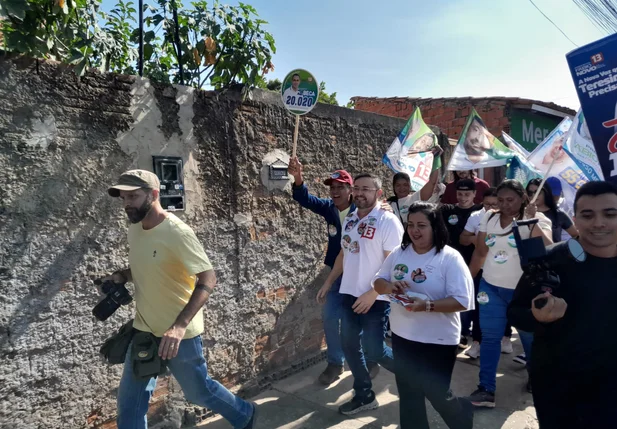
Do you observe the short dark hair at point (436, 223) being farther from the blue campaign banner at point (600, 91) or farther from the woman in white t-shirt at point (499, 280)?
the woman in white t-shirt at point (499, 280)

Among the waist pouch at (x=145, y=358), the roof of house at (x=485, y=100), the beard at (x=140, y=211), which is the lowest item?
the waist pouch at (x=145, y=358)

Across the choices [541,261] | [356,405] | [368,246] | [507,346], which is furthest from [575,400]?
[507,346]

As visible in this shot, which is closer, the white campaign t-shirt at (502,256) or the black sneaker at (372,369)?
the white campaign t-shirt at (502,256)

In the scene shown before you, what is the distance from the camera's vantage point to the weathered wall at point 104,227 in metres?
2.53

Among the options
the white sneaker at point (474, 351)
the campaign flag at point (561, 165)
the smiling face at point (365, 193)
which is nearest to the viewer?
the smiling face at point (365, 193)

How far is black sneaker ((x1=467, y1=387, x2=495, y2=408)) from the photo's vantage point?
138 inches

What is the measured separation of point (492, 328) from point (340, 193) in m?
1.62

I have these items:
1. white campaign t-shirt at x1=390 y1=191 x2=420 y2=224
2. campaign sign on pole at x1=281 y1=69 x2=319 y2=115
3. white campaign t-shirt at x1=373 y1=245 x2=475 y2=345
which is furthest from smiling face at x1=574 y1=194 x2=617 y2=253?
white campaign t-shirt at x1=390 y1=191 x2=420 y2=224

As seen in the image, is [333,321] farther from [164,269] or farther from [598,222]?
[598,222]

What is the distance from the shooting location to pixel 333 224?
4027 mm

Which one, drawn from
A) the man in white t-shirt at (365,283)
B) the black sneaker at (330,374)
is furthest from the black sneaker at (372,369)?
the man in white t-shirt at (365,283)

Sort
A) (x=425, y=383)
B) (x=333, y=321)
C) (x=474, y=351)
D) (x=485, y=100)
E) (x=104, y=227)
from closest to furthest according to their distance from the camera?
(x=425, y=383) < (x=104, y=227) < (x=333, y=321) < (x=474, y=351) < (x=485, y=100)

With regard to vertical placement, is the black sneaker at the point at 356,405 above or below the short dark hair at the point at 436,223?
below

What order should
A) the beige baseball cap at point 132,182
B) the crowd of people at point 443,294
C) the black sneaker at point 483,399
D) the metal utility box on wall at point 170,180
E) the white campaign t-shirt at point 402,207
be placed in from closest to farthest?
the crowd of people at point 443,294
the beige baseball cap at point 132,182
the metal utility box on wall at point 170,180
the black sneaker at point 483,399
the white campaign t-shirt at point 402,207
